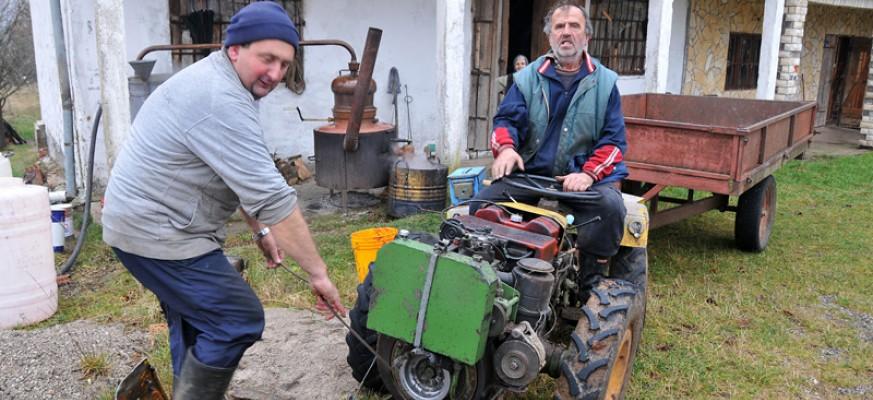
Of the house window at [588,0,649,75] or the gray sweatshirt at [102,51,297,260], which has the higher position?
the house window at [588,0,649,75]

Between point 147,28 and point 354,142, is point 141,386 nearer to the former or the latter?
point 354,142

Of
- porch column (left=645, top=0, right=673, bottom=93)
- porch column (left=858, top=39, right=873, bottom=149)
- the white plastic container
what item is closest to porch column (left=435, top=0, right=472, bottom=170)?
porch column (left=645, top=0, right=673, bottom=93)

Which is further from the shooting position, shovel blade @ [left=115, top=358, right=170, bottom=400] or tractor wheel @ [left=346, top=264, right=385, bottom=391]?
tractor wheel @ [left=346, top=264, right=385, bottom=391]

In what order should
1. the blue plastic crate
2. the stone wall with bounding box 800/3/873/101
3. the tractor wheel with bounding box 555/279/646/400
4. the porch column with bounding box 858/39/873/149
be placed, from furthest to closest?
the stone wall with bounding box 800/3/873/101 < the porch column with bounding box 858/39/873/149 < the blue plastic crate < the tractor wheel with bounding box 555/279/646/400

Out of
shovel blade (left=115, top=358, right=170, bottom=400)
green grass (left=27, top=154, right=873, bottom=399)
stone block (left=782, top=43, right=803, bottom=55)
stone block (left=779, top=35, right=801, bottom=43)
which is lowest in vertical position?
green grass (left=27, top=154, right=873, bottom=399)

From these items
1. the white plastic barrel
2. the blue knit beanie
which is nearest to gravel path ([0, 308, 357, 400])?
the white plastic barrel

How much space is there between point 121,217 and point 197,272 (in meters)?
0.35

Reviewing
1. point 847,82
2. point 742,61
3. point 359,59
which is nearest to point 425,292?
point 359,59

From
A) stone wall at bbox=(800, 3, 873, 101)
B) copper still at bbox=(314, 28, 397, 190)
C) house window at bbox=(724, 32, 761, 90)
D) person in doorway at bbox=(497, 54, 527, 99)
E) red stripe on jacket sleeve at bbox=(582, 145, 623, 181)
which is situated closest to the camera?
red stripe on jacket sleeve at bbox=(582, 145, 623, 181)

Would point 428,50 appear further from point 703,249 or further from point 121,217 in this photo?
point 121,217

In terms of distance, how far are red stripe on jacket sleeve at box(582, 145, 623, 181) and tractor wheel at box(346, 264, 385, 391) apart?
144 centimetres

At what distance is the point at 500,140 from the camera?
4070 mm

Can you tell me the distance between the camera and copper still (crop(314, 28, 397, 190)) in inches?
303

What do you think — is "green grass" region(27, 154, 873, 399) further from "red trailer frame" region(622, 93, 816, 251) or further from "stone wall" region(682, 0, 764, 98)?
"stone wall" region(682, 0, 764, 98)
